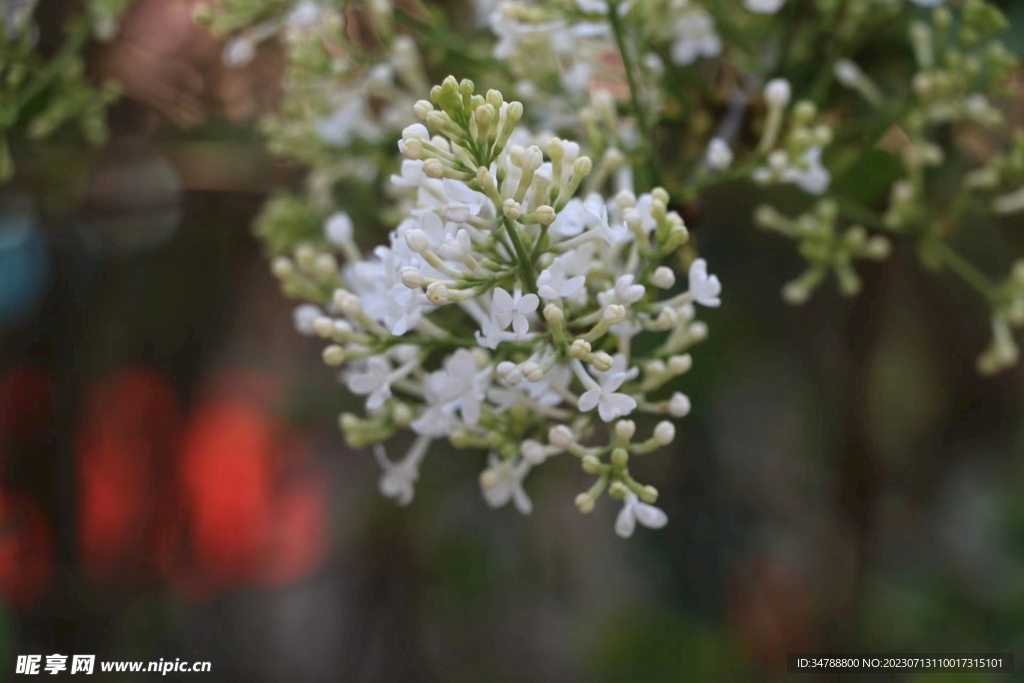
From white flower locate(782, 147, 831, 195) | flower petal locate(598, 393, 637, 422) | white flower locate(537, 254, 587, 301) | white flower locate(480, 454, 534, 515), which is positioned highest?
white flower locate(782, 147, 831, 195)

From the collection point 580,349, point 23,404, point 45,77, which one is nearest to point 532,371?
point 580,349

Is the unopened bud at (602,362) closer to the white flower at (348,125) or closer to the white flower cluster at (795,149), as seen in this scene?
the white flower cluster at (795,149)

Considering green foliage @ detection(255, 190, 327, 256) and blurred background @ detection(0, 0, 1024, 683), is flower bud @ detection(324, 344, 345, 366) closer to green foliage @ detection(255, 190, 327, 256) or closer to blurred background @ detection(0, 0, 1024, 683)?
green foliage @ detection(255, 190, 327, 256)

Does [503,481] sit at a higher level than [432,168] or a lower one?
lower

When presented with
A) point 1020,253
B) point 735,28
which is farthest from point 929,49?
point 1020,253

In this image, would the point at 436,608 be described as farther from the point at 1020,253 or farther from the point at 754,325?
the point at 1020,253

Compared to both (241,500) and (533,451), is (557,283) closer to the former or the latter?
(533,451)

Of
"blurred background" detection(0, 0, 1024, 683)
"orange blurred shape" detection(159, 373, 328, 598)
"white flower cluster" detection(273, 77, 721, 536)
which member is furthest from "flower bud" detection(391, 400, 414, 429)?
"orange blurred shape" detection(159, 373, 328, 598)
